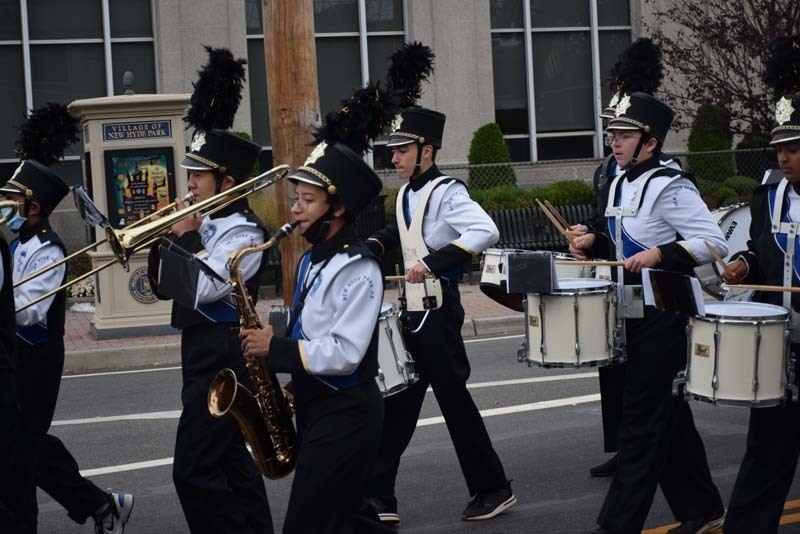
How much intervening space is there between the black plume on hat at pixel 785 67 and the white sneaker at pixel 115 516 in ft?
13.0

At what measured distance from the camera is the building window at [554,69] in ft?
78.6

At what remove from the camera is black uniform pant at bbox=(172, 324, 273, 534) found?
5680 millimetres

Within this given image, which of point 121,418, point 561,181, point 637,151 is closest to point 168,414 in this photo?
point 121,418

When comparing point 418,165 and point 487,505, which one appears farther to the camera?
point 418,165

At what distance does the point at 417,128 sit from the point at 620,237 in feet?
4.35

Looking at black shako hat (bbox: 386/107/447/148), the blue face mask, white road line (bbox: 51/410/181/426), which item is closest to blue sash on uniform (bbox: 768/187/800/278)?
black shako hat (bbox: 386/107/447/148)

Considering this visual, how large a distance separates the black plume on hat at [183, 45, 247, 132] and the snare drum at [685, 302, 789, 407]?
258 centimetres

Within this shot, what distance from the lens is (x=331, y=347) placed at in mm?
4801

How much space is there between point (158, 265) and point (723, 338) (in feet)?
8.88

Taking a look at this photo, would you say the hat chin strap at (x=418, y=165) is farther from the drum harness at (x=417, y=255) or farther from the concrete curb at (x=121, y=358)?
the concrete curb at (x=121, y=358)

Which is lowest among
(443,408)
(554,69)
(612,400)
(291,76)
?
(612,400)

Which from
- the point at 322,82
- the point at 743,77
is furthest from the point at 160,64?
the point at 743,77

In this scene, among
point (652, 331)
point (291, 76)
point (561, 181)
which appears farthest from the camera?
point (561, 181)

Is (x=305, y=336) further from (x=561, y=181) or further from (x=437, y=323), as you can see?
(x=561, y=181)
